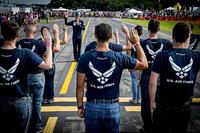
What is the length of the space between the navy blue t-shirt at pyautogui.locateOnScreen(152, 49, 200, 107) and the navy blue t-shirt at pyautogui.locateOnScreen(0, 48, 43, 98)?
1695mm

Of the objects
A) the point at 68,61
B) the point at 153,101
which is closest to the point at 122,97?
the point at 153,101

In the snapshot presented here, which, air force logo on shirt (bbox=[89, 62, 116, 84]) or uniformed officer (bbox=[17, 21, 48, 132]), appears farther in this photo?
uniformed officer (bbox=[17, 21, 48, 132])

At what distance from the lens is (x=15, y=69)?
5.12 meters

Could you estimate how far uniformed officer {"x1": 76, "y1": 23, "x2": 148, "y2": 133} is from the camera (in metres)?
4.91

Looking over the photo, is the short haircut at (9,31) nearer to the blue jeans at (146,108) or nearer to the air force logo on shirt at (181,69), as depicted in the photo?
the air force logo on shirt at (181,69)

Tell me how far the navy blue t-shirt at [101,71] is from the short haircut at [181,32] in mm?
849

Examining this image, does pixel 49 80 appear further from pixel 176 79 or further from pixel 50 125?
pixel 176 79

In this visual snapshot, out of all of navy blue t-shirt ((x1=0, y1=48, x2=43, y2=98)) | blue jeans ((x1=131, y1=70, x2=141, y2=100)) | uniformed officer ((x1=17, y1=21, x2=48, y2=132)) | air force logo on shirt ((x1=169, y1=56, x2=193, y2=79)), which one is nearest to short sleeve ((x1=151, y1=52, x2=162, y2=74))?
air force logo on shirt ((x1=169, y1=56, x2=193, y2=79))

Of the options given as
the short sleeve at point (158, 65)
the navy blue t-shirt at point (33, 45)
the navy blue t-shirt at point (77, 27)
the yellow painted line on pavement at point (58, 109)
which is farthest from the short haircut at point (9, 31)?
the navy blue t-shirt at point (77, 27)

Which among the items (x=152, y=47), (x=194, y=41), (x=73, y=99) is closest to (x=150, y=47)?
(x=152, y=47)

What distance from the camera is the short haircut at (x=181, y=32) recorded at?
5.17m

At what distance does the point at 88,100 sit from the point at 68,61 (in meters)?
13.2

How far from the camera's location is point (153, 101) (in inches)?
218

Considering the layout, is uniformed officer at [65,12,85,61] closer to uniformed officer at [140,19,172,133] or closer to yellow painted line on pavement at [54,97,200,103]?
yellow painted line on pavement at [54,97,200,103]
